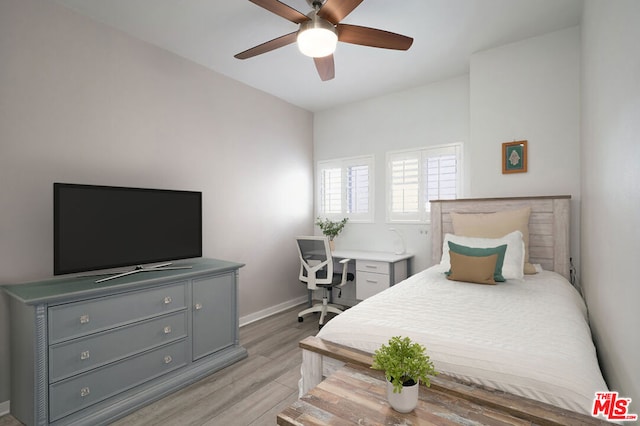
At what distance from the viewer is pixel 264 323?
11.9 feet

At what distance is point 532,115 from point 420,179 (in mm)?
1280

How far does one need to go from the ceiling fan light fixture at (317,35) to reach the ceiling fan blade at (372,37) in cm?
10

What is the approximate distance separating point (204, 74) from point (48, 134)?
1551 mm

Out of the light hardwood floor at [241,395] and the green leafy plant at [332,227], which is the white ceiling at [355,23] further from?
the light hardwood floor at [241,395]

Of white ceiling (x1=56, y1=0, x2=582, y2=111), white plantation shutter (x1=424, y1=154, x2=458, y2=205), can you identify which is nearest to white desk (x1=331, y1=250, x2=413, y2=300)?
white plantation shutter (x1=424, y1=154, x2=458, y2=205)

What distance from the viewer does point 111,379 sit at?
199cm

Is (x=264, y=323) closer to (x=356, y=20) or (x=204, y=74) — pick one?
(x=204, y=74)

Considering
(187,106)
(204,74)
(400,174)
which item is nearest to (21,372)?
(187,106)

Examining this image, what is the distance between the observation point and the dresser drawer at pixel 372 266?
3.43 metres

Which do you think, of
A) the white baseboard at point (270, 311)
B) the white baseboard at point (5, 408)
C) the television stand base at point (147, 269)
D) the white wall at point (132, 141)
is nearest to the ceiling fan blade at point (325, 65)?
the white wall at point (132, 141)

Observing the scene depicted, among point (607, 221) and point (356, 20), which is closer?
point (607, 221)

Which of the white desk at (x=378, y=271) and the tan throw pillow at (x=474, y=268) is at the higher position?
the tan throw pillow at (x=474, y=268)

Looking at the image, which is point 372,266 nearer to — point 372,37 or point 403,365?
point 372,37

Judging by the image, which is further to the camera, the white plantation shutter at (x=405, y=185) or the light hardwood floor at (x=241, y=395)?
the white plantation shutter at (x=405, y=185)
